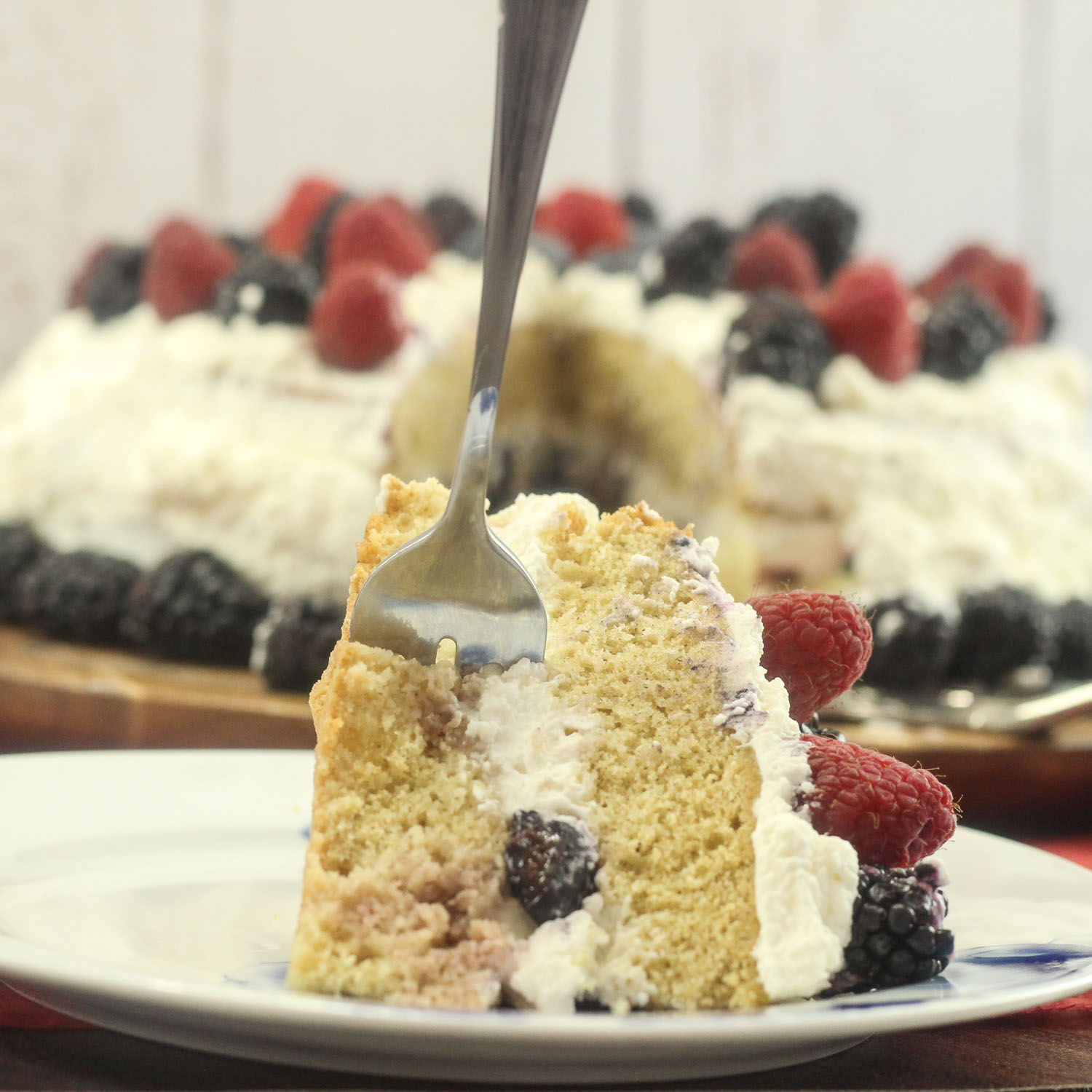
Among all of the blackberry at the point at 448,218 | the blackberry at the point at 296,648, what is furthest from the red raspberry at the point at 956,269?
the blackberry at the point at 296,648

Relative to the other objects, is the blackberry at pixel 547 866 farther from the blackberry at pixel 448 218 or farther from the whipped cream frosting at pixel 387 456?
the blackberry at pixel 448 218

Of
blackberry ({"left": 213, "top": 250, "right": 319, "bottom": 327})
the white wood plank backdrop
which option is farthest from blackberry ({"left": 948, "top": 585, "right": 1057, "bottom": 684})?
the white wood plank backdrop

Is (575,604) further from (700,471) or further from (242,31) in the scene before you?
(242,31)

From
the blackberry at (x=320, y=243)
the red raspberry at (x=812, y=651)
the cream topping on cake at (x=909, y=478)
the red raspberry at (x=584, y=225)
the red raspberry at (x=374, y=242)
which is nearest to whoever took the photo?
the red raspberry at (x=812, y=651)

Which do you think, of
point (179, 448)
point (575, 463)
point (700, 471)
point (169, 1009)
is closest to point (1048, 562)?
point (700, 471)

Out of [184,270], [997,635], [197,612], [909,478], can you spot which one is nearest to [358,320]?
[184,270]

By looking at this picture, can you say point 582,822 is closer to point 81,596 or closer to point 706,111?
point 81,596
